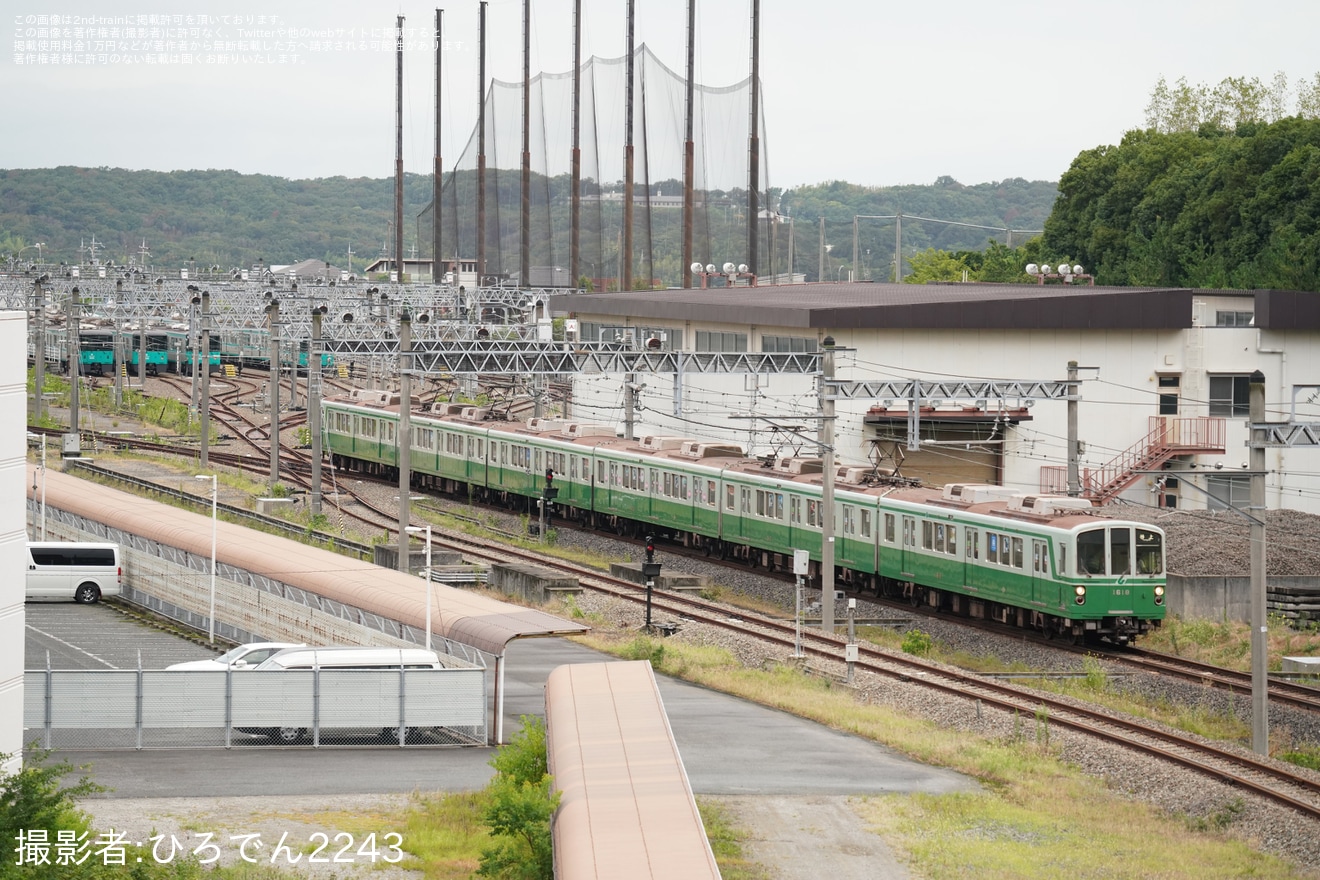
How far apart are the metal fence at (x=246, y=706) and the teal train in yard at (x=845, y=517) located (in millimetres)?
12104

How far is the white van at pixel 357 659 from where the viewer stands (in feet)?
70.8

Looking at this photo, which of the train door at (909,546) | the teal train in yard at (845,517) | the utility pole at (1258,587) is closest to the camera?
the utility pole at (1258,587)

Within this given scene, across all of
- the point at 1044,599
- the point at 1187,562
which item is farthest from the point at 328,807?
the point at 1187,562

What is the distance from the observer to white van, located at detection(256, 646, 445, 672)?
21.6 meters

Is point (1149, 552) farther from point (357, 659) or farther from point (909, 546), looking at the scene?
point (357, 659)

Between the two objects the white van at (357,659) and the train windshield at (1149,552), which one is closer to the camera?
the white van at (357,659)

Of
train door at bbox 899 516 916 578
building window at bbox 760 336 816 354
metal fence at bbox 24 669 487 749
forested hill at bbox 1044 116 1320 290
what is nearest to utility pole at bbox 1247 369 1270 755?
train door at bbox 899 516 916 578

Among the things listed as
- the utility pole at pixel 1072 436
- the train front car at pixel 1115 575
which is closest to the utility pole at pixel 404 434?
the train front car at pixel 1115 575

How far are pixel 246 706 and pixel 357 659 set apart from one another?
5.62ft

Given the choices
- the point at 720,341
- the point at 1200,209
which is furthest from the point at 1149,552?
the point at 1200,209

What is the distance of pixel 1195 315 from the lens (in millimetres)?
50375

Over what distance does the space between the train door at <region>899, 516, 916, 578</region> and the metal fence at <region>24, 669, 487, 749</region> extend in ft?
43.6

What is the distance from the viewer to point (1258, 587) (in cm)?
2266

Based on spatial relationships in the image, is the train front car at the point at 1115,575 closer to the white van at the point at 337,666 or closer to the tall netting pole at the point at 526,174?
the white van at the point at 337,666
